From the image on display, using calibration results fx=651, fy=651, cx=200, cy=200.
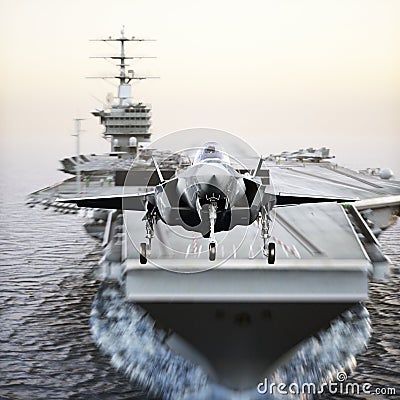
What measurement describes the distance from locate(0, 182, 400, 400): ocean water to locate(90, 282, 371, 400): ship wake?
0.85 ft

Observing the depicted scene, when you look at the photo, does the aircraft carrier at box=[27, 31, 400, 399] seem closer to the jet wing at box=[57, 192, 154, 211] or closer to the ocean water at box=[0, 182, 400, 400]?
the jet wing at box=[57, 192, 154, 211]

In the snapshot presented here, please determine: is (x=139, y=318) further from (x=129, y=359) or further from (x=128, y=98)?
(x=128, y=98)

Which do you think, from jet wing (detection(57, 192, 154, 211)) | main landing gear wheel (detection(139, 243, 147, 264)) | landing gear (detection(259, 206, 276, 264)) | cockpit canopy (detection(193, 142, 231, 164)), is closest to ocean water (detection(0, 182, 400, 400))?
main landing gear wheel (detection(139, 243, 147, 264))

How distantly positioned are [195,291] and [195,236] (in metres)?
4.47

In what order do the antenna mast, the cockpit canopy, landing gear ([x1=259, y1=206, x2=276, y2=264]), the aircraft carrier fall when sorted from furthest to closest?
the antenna mast
the cockpit canopy
landing gear ([x1=259, y1=206, x2=276, y2=264])
the aircraft carrier

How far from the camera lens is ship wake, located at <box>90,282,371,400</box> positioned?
46.0 feet

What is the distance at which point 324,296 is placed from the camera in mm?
12844

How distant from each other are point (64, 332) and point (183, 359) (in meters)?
3.91

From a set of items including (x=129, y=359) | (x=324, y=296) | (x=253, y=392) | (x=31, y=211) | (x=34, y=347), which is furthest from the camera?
(x=31, y=211)

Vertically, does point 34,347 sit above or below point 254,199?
below

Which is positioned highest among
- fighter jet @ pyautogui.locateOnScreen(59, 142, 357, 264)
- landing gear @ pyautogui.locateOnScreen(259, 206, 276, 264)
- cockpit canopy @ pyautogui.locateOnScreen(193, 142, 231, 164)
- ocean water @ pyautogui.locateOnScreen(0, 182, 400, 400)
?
cockpit canopy @ pyautogui.locateOnScreen(193, 142, 231, 164)

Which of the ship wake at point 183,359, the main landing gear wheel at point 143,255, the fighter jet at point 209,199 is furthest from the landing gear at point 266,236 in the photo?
the main landing gear wheel at point 143,255

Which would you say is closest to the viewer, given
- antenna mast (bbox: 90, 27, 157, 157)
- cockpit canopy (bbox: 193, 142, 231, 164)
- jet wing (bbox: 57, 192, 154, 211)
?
cockpit canopy (bbox: 193, 142, 231, 164)

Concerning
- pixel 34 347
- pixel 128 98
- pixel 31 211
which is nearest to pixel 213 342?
pixel 34 347
